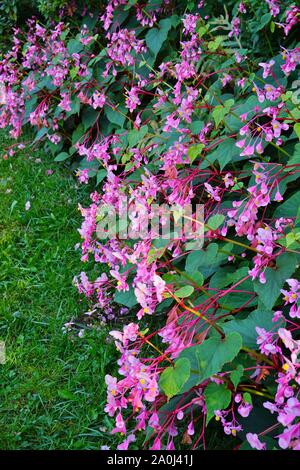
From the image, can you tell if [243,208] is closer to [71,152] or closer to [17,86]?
[71,152]

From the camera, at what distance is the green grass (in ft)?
6.84

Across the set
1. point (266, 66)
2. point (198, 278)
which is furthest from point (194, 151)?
point (198, 278)

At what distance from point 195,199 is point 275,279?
846 millimetres

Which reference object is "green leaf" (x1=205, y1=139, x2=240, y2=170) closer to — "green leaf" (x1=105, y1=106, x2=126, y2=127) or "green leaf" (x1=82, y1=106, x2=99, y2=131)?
"green leaf" (x1=105, y1=106, x2=126, y2=127)

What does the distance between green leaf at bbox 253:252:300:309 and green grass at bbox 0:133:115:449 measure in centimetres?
80

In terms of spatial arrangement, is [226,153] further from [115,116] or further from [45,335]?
[115,116]

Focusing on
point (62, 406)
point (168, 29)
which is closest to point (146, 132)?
point (168, 29)

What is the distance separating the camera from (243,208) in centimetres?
198

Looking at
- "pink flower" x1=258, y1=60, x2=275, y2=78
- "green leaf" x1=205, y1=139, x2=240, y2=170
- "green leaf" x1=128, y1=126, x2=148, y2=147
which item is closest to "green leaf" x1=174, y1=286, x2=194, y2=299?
"green leaf" x1=205, y1=139, x2=240, y2=170

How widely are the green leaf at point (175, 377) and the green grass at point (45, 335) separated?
24.7 inches

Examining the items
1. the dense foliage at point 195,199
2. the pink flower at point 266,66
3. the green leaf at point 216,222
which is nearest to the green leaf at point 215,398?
the dense foliage at point 195,199

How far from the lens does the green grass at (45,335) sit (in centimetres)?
209

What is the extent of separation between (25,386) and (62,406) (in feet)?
0.61

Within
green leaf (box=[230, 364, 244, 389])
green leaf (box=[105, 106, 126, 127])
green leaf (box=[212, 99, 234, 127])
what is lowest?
green leaf (box=[105, 106, 126, 127])
